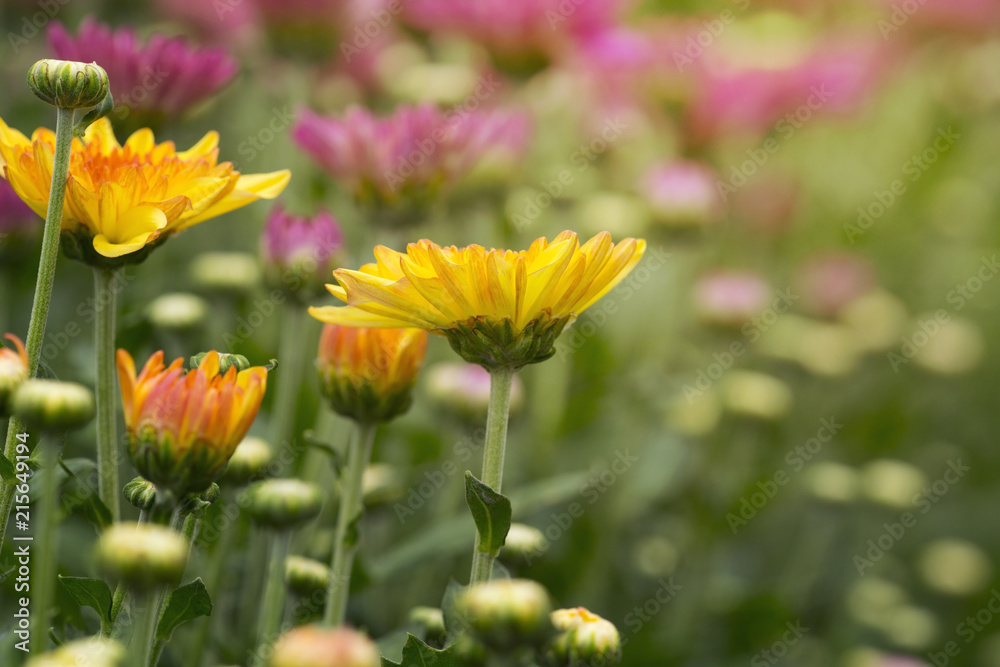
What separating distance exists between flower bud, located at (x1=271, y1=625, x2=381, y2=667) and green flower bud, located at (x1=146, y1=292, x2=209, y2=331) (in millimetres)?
844

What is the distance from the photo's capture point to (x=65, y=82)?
0.78m

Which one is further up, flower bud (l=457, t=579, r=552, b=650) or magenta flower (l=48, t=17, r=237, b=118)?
magenta flower (l=48, t=17, r=237, b=118)

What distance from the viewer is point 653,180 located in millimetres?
2074

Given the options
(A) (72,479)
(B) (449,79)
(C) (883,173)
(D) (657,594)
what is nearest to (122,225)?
(A) (72,479)

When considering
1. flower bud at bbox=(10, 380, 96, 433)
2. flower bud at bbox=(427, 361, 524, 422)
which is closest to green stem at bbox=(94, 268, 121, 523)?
flower bud at bbox=(10, 380, 96, 433)

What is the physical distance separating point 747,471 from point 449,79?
1155 millimetres

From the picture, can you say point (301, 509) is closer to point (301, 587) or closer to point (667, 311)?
point (301, 587)

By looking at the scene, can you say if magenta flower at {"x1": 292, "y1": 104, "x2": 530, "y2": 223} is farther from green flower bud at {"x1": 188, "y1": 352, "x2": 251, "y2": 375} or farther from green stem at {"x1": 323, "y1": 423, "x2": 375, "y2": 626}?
green flower bud at {"x1": 188, "y1": 352, "x2": 251, "y2": 375}

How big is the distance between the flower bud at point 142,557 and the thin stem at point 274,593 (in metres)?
0.38

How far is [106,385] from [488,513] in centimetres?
39

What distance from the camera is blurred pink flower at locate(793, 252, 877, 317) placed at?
274 cm

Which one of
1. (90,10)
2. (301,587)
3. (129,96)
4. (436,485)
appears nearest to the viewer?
(301,587)

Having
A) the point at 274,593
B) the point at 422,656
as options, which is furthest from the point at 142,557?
the point at 274,593

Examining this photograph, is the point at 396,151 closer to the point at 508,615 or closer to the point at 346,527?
the point at 346,527
